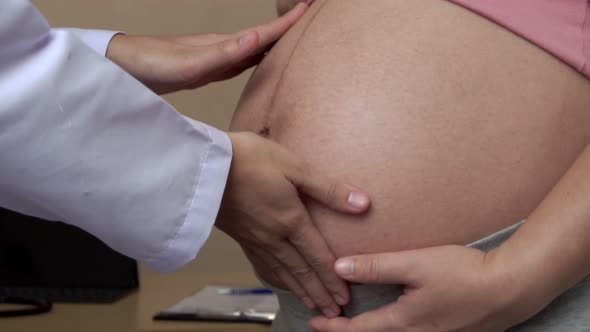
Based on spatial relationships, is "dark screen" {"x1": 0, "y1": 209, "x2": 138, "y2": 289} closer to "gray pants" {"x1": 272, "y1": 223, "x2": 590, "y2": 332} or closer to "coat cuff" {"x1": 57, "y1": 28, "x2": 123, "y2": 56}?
"coat cuff" {"x1": 57, "y1": 28, "x2": 123, "y2": 56}

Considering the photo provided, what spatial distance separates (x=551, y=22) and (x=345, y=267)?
351mm

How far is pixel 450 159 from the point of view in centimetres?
68

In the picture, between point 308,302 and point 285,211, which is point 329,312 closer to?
point 308,302

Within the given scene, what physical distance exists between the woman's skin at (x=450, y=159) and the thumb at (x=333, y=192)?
0.02 metres

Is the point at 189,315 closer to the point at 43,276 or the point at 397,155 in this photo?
the point at 43,276

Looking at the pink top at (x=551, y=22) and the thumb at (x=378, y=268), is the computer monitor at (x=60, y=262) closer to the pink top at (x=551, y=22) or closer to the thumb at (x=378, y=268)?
the thumb at (x=378, y=268)

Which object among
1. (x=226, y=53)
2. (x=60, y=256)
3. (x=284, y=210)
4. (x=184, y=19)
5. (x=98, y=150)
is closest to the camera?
(x=98, y=150)

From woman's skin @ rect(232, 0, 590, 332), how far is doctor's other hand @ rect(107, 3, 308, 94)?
0.18 m

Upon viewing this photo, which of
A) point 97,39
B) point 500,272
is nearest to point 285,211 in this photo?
point 500,272

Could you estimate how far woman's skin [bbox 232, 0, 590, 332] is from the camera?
2.06 ft

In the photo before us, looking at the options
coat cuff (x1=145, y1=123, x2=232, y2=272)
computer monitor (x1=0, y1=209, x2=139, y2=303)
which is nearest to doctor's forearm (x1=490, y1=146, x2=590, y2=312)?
coat cuff (x1=145, y1=123, x2=232, y2=272)

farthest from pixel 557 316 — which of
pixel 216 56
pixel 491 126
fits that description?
pixel 216 56

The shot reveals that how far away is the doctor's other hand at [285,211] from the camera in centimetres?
65

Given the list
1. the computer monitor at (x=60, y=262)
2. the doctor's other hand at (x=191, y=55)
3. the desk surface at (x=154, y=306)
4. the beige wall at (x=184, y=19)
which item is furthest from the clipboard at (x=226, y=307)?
the doctor's other hand at (x=191, y=55)
